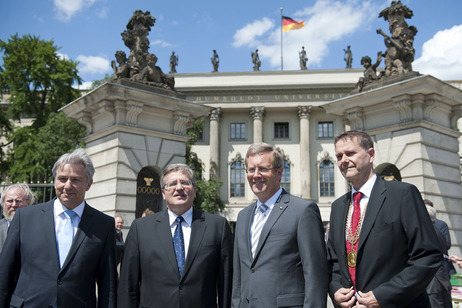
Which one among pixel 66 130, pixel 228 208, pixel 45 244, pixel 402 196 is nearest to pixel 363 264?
pixel 402 196

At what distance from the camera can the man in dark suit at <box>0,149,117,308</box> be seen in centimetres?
358

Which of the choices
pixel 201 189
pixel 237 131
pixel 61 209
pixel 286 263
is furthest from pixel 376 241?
pixel 237 131

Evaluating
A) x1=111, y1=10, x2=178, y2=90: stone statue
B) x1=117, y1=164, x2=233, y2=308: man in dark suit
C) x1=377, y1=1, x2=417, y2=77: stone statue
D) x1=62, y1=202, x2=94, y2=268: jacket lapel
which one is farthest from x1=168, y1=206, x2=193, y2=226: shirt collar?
x1=377, y1=1, x2=417, y2=77: stone statue

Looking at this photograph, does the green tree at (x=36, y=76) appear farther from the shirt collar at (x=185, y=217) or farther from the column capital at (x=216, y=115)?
the shirt collar at (x=185, y=217)

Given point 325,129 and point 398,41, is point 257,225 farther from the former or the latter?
point 325,129

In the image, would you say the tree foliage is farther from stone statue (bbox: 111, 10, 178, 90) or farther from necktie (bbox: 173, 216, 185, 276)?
necktie (bbox: 173, 216, 185, 276)

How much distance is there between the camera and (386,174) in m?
10.8

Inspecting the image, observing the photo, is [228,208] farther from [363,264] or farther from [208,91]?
[363,264]

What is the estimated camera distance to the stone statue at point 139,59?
35.3ft

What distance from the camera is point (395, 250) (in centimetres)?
338

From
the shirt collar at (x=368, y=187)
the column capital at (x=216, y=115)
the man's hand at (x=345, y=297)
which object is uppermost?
the column capital at (x=216, y=115)

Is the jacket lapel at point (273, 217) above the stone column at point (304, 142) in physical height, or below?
below

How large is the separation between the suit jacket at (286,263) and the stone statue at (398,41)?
8073mm

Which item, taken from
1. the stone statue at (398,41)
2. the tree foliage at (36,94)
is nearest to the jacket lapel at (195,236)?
the stone statue at (398,41)
